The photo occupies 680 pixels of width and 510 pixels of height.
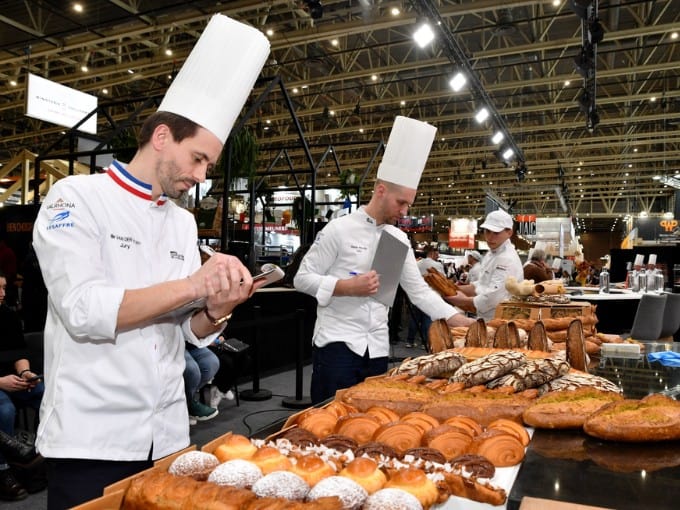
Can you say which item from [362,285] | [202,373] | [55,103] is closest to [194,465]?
[362,285]

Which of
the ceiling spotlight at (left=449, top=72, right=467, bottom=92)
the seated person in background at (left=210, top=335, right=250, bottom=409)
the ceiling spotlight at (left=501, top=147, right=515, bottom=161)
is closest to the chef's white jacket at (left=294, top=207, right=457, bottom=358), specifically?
the seated person in background at (left=210, top=335, right=250, bottom=409)

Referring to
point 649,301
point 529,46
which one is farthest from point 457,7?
point 649,301

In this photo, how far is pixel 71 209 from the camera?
124 centimetres

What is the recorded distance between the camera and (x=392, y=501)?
0.74 meters

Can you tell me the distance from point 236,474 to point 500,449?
46cm

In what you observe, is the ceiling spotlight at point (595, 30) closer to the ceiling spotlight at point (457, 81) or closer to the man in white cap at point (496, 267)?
the ceiling spotlight at point (457, 81)

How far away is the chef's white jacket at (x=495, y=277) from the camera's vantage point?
391 cm

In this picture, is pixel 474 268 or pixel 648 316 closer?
pixel 648 316

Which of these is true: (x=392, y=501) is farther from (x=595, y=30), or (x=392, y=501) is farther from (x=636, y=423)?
(x=595, y=30)

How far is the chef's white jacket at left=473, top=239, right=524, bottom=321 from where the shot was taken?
12.8 feet

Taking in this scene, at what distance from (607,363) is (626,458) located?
1.24 metres

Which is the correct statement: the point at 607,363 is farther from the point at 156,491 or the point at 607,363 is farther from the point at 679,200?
the point at 679,200

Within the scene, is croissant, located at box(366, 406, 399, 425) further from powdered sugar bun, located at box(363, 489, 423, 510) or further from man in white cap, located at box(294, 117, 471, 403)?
man in white cap, located at box(294, 117, 471, 403)

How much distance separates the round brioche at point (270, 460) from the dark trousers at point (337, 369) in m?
1.63
